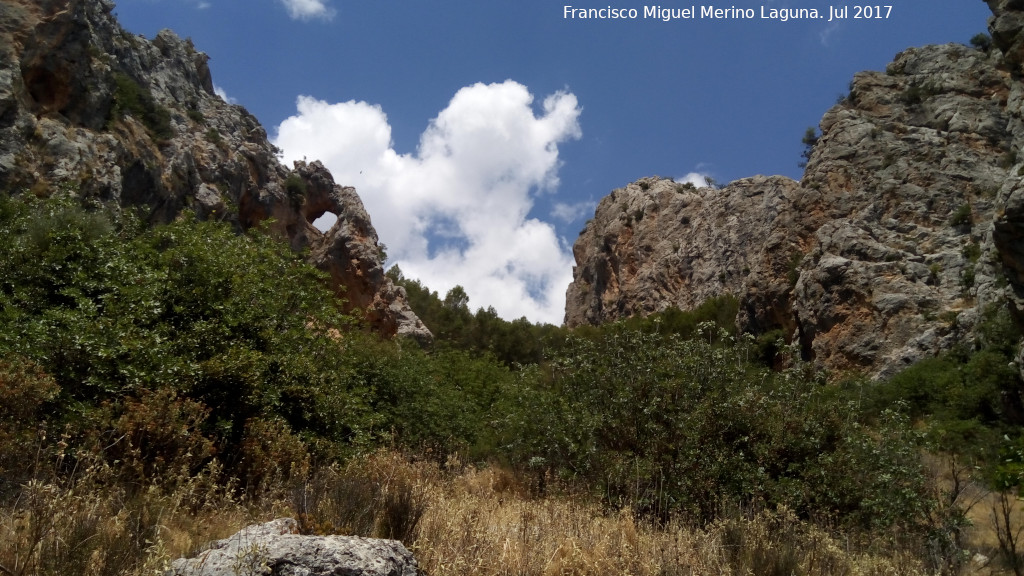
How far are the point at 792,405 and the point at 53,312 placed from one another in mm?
9464

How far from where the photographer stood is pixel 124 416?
602 centimetres

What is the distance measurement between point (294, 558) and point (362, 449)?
5471 mm

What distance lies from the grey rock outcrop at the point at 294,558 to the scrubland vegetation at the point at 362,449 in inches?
10.8

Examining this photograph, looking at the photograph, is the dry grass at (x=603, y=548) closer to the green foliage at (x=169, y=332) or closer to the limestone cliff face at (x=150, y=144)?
the green foliage at (x=169, y=332)

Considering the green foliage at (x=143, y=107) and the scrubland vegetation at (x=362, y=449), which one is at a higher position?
the green foliage at (x=143, y=107)

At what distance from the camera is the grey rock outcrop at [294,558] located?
361 cm

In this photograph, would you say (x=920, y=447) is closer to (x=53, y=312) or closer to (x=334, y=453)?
(x=334, y=453)

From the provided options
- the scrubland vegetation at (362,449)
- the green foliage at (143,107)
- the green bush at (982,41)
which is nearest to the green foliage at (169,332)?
the scrubland vegetation at (362,449)

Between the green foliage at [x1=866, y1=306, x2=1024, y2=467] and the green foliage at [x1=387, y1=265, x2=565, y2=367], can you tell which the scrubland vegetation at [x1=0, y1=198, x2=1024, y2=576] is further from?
the green foliage at [x1=387, y1=265, x2=565, y2=367]

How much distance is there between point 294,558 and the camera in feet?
12.3

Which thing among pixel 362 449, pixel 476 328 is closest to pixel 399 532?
pixel 362 449

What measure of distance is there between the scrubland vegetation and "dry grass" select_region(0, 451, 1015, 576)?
27mm

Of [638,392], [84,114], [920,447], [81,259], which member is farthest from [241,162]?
[920,447]

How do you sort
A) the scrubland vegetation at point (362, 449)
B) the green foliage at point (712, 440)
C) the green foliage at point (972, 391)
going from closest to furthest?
the scrubland vegetation at point (362, 449), the green foliage at point (712, 440), the green foliage at point (972, 391)
